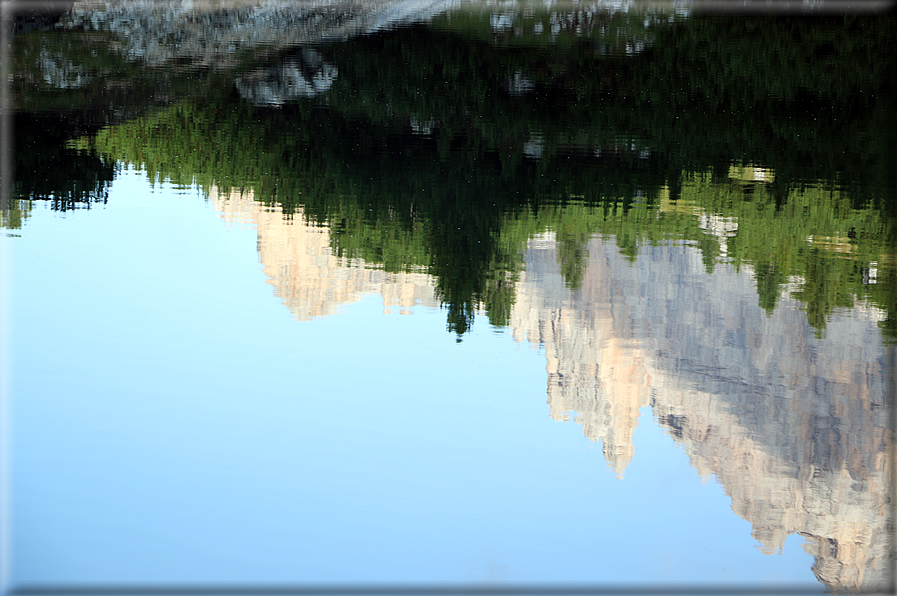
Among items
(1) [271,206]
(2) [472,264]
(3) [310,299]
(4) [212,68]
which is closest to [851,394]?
(2) [472,264]

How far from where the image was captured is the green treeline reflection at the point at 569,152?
1683 cm

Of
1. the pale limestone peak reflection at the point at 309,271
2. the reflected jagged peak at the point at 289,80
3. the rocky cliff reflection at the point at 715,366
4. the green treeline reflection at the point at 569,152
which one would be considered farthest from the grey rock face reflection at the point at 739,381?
the reflected jagged peak at the point at 289,80

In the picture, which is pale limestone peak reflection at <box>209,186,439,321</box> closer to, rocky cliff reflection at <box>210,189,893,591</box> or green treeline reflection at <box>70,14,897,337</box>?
rocky cliff reflection at <box>210,189,893,591</box>

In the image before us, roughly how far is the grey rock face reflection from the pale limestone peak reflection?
2.05m

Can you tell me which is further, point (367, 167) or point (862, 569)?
point (367, 167)

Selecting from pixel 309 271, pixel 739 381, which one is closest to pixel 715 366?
pixel 739 381

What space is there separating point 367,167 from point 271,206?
3554 mm

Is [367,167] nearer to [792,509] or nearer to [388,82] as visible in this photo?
[388,82]

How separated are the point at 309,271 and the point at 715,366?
24.4ft

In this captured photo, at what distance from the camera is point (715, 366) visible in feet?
51.1

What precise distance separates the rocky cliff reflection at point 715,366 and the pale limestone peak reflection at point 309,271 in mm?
46

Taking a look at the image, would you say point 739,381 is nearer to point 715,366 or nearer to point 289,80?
point 715,366

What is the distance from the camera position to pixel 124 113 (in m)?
23.7

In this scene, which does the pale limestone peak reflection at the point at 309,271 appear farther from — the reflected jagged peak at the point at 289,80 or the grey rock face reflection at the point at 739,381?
the reflected jagged peak at the point at 289,80
